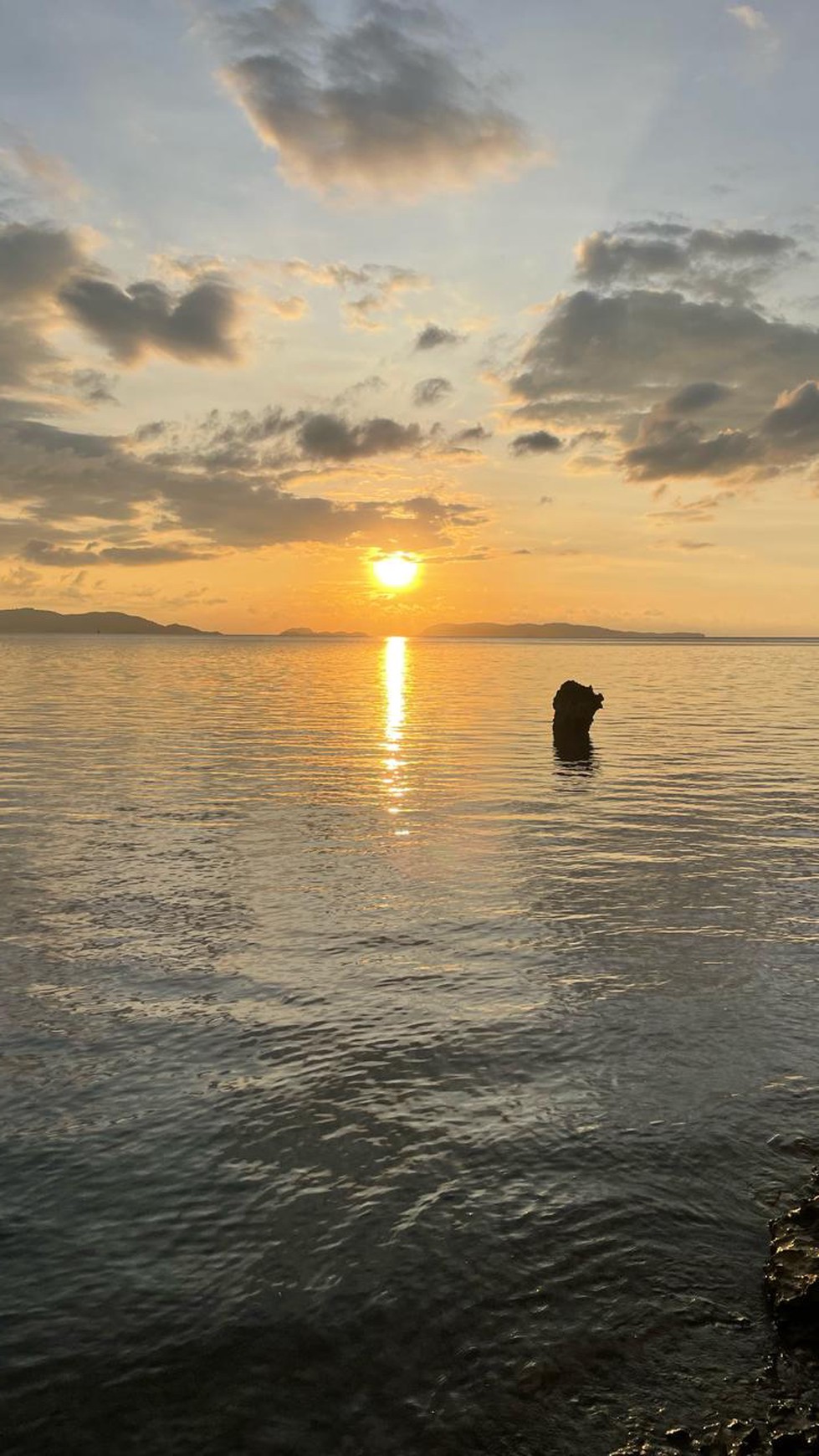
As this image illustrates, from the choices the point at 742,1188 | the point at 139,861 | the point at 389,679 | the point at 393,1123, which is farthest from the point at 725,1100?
the point at 389,679

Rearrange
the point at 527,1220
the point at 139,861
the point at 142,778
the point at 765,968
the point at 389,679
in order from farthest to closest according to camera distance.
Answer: the point at 389,679
the point at 142,778
the point at 139,861
the point at 765,968
the point at 527,1220

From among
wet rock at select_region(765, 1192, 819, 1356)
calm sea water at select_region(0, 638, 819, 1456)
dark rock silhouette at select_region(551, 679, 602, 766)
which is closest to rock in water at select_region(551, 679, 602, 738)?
dark rock silhouette at select_region(551, 679, 602, 766)

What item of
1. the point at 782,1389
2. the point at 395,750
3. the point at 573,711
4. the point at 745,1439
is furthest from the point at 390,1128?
the point at 573,711

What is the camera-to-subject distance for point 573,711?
54469mm

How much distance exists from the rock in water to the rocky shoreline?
45.9 m

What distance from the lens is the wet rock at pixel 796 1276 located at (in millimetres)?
7762

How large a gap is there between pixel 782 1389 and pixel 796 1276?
106 cm

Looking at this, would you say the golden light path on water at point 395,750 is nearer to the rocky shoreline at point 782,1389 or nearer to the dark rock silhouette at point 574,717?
the dark rock silhouette at point 574,717

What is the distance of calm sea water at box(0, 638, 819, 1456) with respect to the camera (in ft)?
24.5

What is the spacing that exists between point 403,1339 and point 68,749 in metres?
43.9

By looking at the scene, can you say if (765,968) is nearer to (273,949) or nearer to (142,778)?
(273,949)

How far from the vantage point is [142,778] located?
39312 mm

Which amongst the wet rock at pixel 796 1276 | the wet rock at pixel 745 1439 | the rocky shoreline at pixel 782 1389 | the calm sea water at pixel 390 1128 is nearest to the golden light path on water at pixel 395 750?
the calm sea water at pixel 390 1128

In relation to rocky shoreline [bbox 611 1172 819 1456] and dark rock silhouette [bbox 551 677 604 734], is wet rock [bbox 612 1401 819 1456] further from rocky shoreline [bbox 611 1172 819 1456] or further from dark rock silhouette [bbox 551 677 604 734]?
dark rock silhouette [bbox 551 677 604 734]
